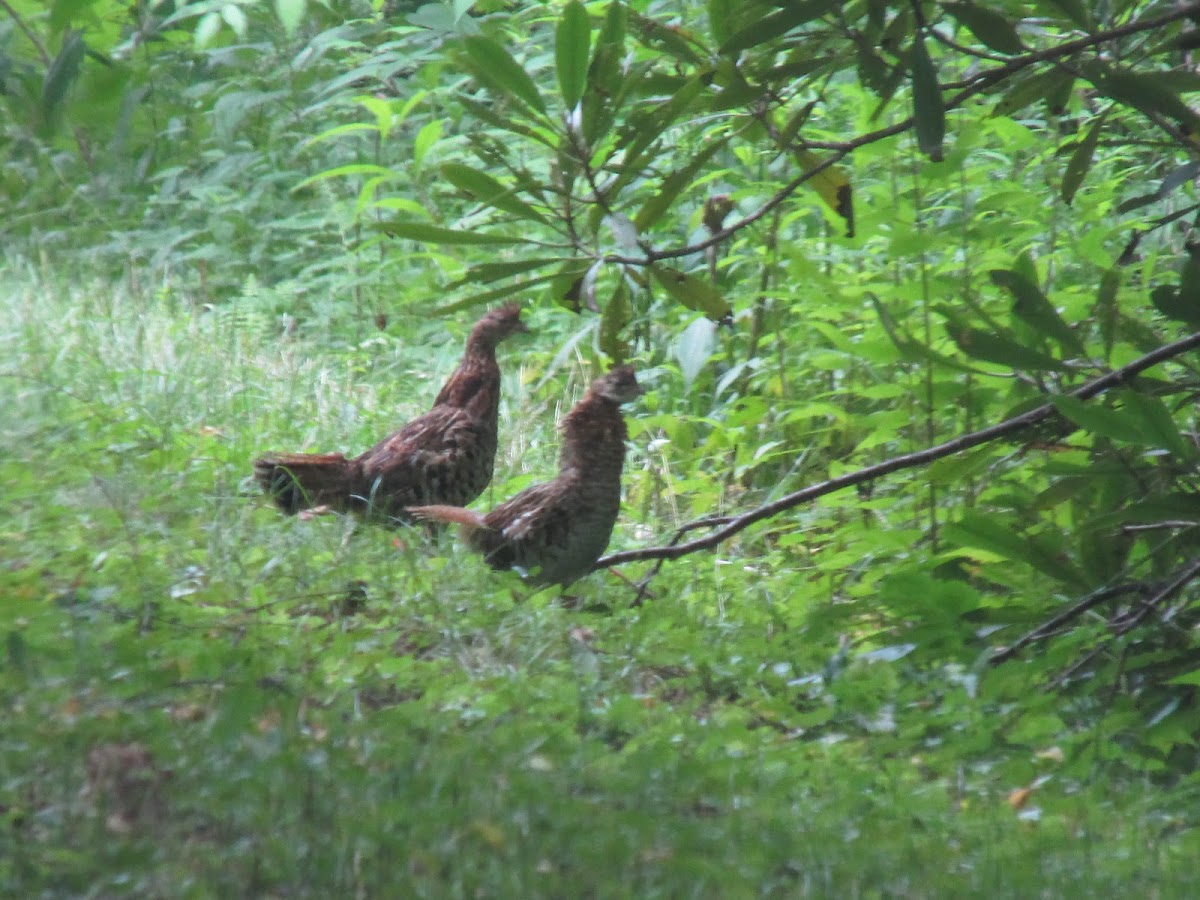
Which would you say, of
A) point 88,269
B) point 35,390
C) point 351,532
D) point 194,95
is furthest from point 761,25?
point 194,95

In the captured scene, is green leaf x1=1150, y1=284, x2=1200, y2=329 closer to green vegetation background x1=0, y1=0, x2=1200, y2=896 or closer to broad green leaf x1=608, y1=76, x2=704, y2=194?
green vegetation background x1=0, y1=0, x2=1200, y2=896

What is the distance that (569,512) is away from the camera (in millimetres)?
5184

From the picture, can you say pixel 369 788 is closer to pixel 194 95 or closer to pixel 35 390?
pixel 35 390

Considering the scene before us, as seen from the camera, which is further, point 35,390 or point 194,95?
point 194,95

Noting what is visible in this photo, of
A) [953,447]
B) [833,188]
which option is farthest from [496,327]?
[953,447]

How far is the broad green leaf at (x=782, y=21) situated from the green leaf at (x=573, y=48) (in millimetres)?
402

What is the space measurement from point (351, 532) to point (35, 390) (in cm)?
163

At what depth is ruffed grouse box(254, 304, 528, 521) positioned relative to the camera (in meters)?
5.50

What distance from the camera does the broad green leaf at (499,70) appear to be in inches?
164

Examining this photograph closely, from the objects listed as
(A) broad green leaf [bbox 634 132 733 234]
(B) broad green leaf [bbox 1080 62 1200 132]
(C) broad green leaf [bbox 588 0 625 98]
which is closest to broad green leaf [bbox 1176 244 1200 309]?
(B) broad green leaf [bbox 1080 62 1200 132]

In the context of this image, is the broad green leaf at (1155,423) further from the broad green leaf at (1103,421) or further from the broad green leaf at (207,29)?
the broad green leaf at (207,29)

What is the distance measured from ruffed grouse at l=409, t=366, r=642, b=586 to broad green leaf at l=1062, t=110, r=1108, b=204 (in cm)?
163

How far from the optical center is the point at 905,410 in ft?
18.5

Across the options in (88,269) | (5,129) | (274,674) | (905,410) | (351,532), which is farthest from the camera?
(5,129)
